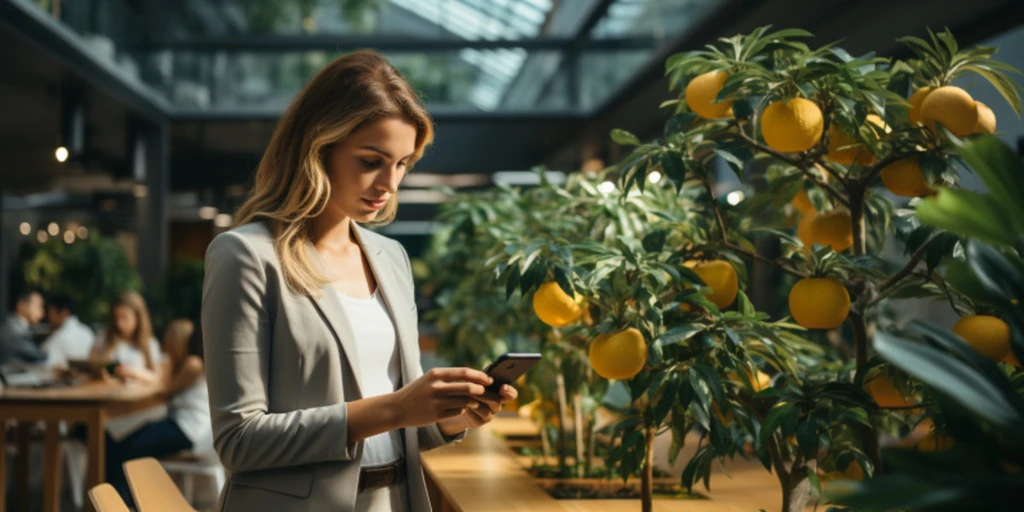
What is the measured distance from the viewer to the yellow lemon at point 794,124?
163cm

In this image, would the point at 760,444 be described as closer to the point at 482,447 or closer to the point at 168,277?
the point at 482,447

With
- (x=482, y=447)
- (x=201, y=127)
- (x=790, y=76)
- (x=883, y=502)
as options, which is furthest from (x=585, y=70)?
(x=883, y=502)

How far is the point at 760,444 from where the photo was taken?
1650mm

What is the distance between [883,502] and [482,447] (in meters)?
2.74

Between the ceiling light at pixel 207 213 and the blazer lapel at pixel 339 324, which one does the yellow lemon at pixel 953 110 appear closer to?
the blazer lapel at pixel 339 324

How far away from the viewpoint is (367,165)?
162cm

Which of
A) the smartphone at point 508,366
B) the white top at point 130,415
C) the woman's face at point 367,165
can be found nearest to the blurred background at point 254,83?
the white top at point 130,415

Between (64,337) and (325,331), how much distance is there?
298 inches

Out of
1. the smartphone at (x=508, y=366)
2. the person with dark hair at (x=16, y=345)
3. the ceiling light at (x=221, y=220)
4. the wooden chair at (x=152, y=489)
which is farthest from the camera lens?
the ceiling light at (x=221, y=220)

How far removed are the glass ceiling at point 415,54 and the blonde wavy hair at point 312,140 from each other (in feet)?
28.6

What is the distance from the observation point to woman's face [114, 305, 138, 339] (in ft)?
21.8

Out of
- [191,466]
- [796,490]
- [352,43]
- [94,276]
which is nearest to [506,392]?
[796,490]

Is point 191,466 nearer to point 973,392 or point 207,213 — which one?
point 973,392

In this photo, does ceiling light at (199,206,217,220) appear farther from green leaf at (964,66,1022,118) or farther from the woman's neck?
green leaf at (964,66,1022,118)
